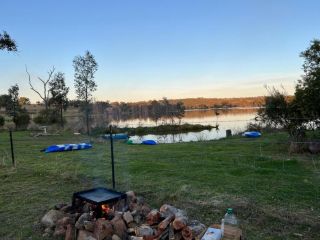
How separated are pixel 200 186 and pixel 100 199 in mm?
1725

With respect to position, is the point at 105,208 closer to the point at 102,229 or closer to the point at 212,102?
the point at 102,229

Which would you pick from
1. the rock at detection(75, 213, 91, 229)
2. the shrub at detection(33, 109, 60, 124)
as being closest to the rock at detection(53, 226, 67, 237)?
the rock at detection(75, 213, 91, 229)

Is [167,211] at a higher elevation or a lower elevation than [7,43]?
lower

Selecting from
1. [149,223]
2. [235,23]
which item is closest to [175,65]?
[235,23]

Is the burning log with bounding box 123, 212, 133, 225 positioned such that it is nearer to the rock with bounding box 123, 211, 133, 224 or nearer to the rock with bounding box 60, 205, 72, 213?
the rock with bounding box 123, 211, 133, 224

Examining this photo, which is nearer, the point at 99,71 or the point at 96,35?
the point at 96,35

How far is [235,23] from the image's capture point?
35.4ft

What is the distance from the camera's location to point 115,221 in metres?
2.96

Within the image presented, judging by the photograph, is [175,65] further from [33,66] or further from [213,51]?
[33,66]

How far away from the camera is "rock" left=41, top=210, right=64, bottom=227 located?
10.8 ft

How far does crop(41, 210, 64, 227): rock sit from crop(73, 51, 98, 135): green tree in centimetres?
1861

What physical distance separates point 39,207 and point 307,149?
6235mm

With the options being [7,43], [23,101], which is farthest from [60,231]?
[23,101]

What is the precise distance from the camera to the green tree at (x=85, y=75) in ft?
70.9
